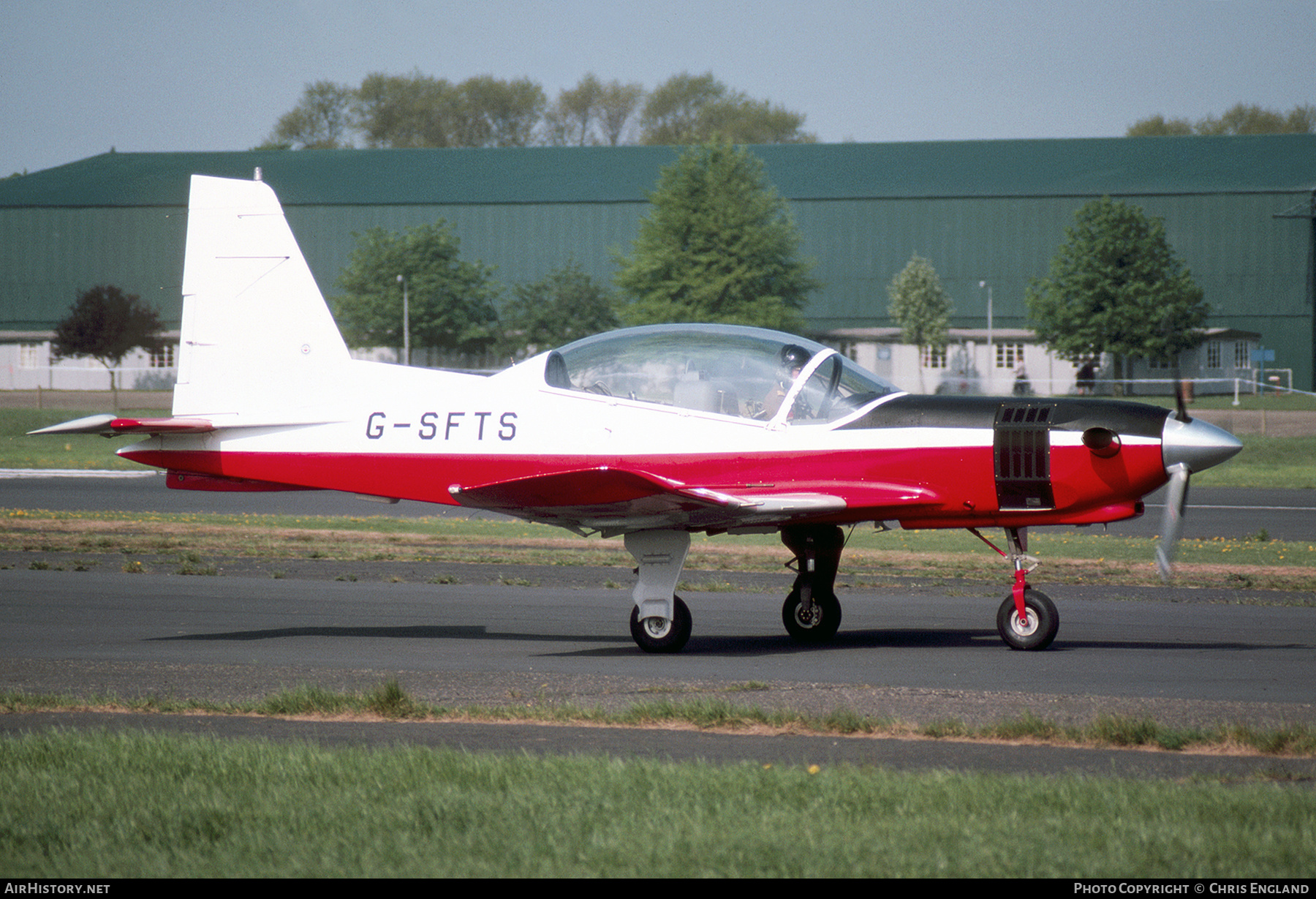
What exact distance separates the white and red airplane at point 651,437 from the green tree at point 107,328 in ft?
195

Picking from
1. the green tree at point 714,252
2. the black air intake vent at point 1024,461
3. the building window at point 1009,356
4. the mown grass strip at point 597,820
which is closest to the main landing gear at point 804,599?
the black air intake vent at point 1024,461

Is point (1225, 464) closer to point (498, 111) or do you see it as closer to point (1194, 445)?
point (1194, 445)

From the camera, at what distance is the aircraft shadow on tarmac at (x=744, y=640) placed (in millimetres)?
9758

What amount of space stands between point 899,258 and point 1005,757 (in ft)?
234

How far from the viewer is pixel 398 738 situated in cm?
670

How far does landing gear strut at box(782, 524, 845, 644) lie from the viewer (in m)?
10.3

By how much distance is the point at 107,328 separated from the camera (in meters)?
67.4

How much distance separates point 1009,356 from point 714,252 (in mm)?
19744

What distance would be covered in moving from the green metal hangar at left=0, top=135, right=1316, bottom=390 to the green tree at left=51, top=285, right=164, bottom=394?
399cm

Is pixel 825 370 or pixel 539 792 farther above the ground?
pixel 825 370

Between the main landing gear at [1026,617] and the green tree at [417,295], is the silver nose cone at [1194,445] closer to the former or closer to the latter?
the main landing gear at [1026,617]

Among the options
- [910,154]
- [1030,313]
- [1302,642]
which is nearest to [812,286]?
[1030,313]

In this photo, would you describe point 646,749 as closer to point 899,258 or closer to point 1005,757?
point 1005,757

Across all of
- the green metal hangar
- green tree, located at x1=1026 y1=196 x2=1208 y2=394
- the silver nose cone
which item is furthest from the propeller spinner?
the green metal hangar
